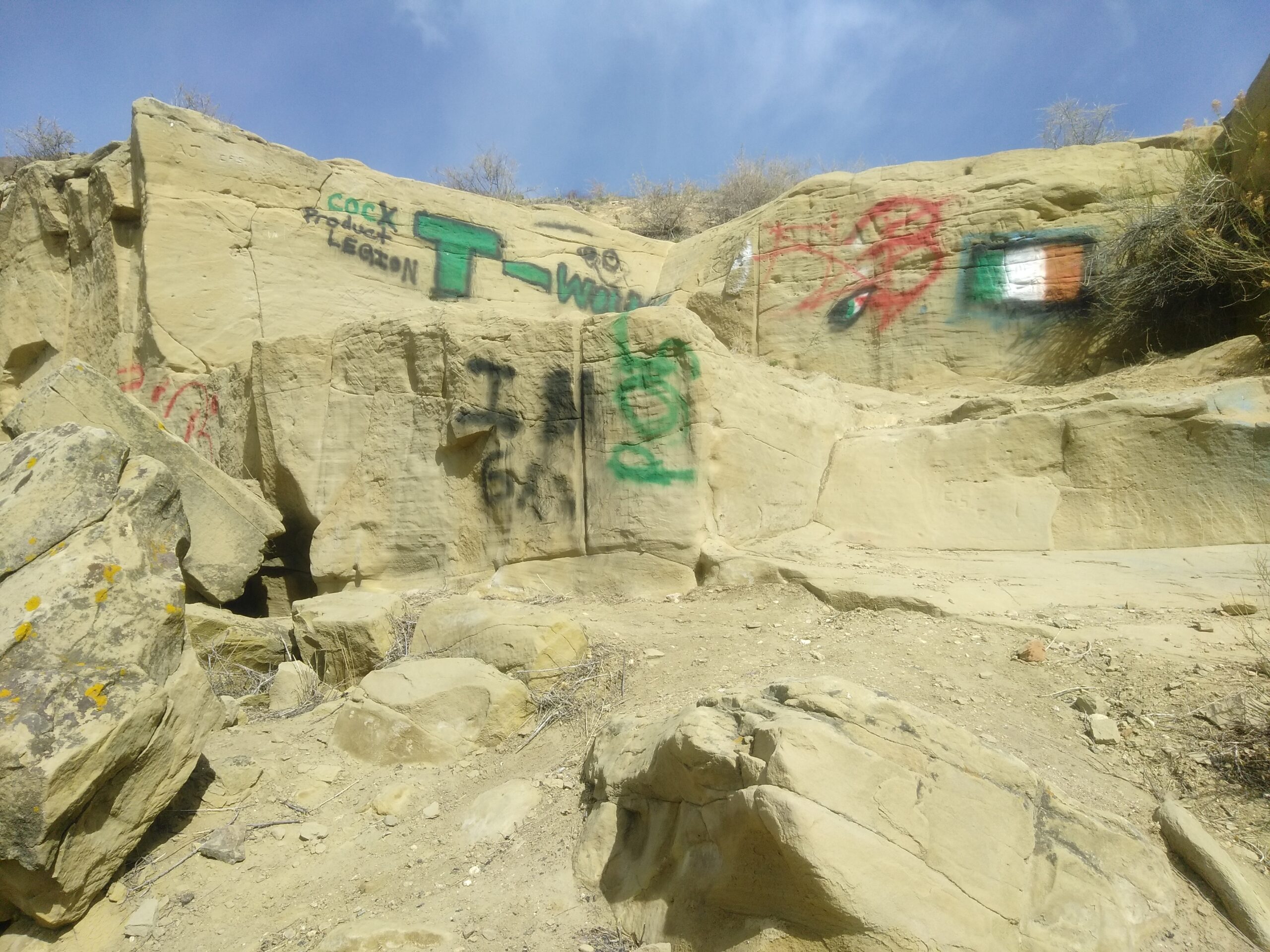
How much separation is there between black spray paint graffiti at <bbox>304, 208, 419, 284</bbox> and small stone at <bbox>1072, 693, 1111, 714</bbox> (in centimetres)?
734

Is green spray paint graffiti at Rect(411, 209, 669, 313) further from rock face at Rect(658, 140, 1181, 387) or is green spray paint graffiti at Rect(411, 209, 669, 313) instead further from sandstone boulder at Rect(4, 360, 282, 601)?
sandstone boulder at Rect(4, 360, 282, 601)

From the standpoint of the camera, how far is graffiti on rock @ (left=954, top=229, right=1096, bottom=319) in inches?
281

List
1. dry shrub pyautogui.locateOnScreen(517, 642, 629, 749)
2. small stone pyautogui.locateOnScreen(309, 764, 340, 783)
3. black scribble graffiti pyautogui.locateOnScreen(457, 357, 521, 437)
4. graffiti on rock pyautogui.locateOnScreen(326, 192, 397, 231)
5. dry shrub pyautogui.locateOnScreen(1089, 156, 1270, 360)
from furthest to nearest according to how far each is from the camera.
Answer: graffiti on rock pyautogui.locateOnScreen(326, 192, 397, 231), dry shrub pyautogui.locateOnScreen(1089, 156, 1270, 360), black scribble graffiti pyautogui.locateOnScreen(457, 357, 521, 437), dry shrub pyautogui.locateOnScreen(517, 642, 629, 749), small stone pyautogui.locateOnScreen(309, 764, 340, 783)

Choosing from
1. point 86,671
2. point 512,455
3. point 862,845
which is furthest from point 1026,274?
point 86,671

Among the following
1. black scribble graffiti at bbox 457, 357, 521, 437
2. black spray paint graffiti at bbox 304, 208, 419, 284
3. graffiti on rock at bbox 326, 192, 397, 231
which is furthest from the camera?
graffiti on rock at bbox 326, 192, 397, 231

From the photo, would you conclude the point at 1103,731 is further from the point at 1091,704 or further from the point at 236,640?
the point at 236,640

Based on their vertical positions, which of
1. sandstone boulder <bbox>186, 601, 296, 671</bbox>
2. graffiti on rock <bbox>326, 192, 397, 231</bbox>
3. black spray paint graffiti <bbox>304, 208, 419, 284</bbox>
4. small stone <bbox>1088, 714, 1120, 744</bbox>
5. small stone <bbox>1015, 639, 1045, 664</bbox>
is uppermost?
graffiti on rock <bbox>326, 192, 397, 231</bbox>

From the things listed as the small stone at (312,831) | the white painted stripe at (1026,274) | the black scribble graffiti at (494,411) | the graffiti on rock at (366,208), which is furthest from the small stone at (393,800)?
the graffiti on rock at (366,208)

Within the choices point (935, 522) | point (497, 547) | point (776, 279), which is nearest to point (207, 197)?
point (497, 547)

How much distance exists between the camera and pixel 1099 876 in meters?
2.10

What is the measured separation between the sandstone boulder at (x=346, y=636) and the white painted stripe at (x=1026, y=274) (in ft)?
18.7

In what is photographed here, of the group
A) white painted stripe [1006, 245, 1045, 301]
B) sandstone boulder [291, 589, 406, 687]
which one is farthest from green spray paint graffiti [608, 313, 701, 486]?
white painted stripe [1006, 245, 1045, 301]

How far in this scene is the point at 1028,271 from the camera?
285 inches

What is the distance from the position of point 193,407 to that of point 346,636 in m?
3.42
